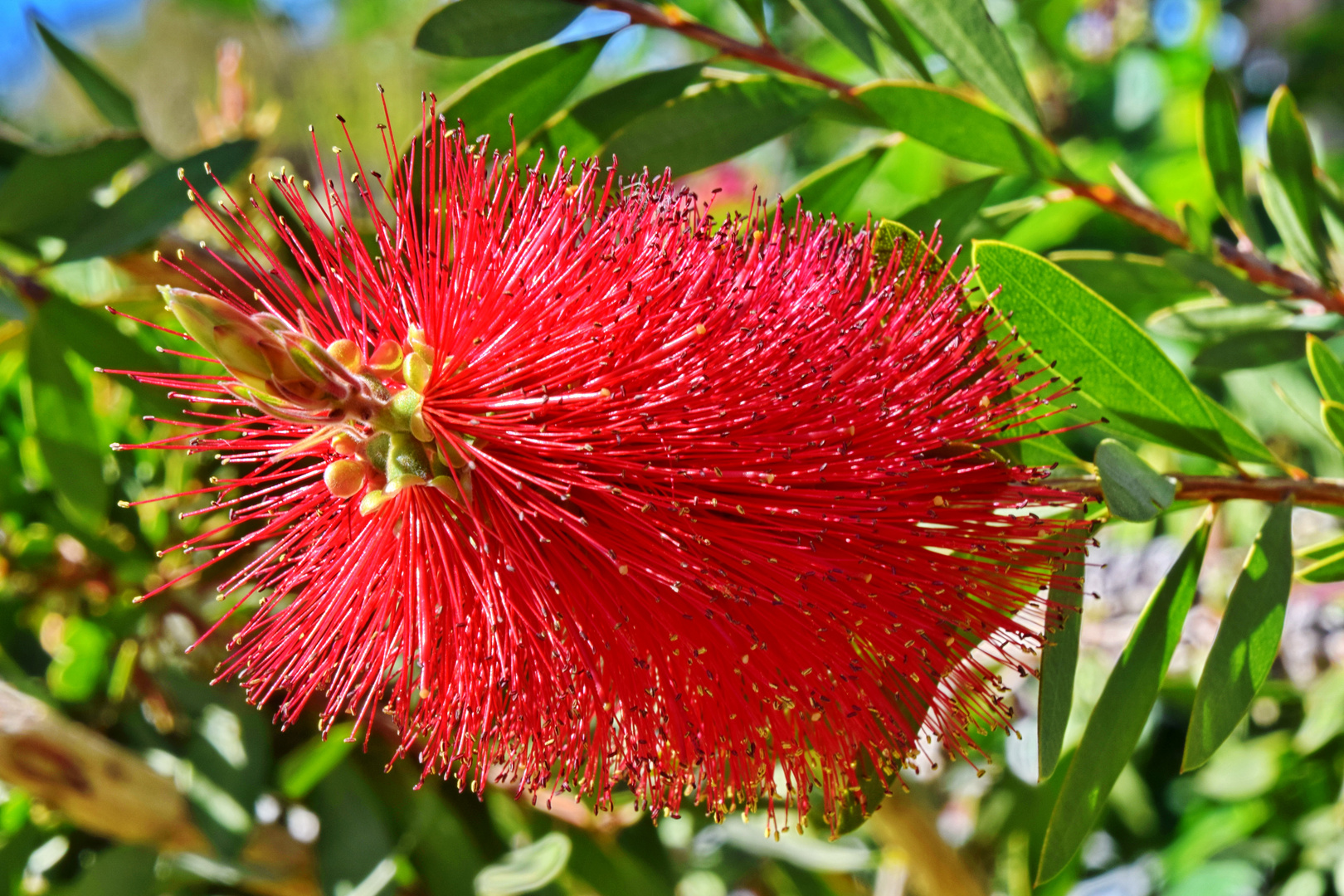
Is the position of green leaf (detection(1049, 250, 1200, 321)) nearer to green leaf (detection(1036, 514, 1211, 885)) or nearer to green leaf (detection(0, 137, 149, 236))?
green leaf (detection(1036, 514, 1211, 885))

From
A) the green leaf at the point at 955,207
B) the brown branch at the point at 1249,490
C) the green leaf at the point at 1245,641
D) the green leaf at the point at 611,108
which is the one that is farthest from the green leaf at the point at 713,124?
the green leaf at the point at 1245,641

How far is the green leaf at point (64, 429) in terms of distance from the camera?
3.55 ft

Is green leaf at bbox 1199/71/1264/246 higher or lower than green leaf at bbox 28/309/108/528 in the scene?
higher

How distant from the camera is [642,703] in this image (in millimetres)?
771

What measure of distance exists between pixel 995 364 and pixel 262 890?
1104mm

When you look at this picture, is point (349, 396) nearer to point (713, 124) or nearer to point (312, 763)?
point (713, 124)

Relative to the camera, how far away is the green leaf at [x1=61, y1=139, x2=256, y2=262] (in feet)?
3.36

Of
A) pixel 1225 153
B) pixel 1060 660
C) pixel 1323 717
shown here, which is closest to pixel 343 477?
pixel 1060 660

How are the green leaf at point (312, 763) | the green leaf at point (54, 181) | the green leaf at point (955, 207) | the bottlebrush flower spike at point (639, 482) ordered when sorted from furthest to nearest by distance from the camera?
1. the green leaf at point (312, 763)
2. the green leaf at point (54, 181)
3. the green leaf at point (955, 207)
4. the bottlebrush flower spike at point (639, 482)

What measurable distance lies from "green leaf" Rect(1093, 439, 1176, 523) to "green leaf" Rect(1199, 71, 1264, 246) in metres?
0.54

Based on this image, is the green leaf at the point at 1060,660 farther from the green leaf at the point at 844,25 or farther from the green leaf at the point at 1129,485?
the green leaf at the point at 844,25

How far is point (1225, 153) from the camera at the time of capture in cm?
105

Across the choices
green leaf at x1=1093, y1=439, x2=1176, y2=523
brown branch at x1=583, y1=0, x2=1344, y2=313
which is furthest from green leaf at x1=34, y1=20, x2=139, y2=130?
green leaf at x1=1093, y1=439, x2=1176, y2=523

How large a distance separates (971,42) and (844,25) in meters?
0.12
